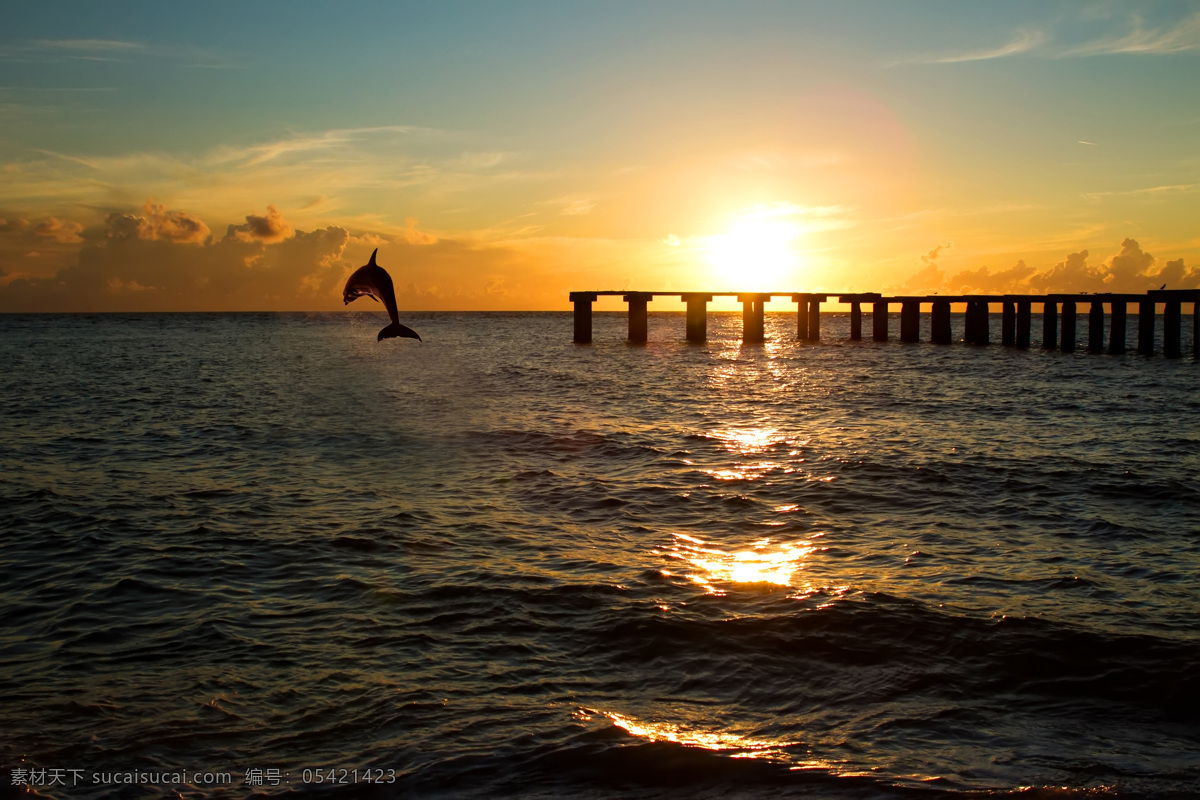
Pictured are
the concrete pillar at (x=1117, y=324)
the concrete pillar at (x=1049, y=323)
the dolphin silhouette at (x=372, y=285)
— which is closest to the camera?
the dolphin silhouette at (x=372, y=285)

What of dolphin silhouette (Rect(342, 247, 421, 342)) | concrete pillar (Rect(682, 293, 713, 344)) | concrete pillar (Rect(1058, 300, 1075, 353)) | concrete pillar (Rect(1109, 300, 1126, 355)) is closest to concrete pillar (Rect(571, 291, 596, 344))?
concrete pillar (Rect(682, 293, 713, 344))

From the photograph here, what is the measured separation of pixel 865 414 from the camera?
62.9 feet

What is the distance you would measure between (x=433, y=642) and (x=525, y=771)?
181 cm

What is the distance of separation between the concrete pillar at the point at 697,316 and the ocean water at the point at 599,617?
108 feet

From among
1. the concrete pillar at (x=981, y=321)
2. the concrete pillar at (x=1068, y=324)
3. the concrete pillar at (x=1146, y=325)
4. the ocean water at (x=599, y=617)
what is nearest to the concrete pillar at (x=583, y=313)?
the concrete pillar at (x=981, y=321)

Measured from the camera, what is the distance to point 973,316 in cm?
4969

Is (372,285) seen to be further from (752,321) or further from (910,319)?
(910,319)

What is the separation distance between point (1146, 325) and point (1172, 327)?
1926 millimetres

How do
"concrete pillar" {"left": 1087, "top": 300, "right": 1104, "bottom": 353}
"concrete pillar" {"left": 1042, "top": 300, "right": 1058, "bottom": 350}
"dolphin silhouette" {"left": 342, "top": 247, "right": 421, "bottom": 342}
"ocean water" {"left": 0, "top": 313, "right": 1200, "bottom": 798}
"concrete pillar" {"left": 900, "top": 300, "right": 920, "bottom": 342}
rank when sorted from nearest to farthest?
"ocean water" {"left": 0, "top": 313, "right": 1200, "bottom": 798}
"dolphin silhouette" {"left": 342, "top": 247, "right": 421, "bottom": 342}
"concrete pillar" {"left": 1087, "top": 300, "right": 1104, "bottom": 353}
"concrete pillar" {"left": 1042, "top": 300, "right": 1058, "bottom": 350}
"concrete pillar" {"left": 900, "top": 300, "right": 920, "bottom": 342}

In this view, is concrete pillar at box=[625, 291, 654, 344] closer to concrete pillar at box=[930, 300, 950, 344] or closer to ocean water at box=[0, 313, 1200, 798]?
concrete pillar at box=[930, 300, 950, 344]

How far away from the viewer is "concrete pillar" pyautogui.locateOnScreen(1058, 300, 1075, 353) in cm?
4134

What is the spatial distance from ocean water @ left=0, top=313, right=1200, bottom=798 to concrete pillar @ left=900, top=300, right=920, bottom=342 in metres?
36.4

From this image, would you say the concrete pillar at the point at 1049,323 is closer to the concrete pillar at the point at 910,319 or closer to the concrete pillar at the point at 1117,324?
the concrete pillar at the point at 1117,324

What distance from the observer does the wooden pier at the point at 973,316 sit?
125 feet
